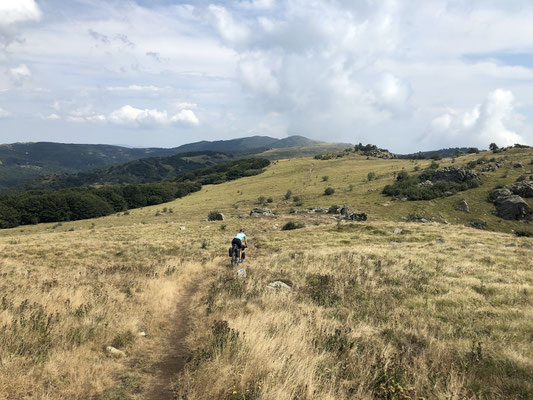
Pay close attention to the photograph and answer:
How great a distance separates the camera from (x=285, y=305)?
30.0ft

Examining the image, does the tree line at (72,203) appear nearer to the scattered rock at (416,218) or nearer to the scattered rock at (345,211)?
the scattered rock at (345,211)

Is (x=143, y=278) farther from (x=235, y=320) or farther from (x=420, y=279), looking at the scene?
(x=420, y=279)

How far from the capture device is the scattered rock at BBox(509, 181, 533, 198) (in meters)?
45.0

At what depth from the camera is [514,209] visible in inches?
1633

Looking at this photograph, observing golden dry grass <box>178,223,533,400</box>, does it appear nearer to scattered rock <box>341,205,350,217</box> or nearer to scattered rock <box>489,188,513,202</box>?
scattered rock <box>341,205,350,217</box>

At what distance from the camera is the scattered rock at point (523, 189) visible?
45034 millimetres

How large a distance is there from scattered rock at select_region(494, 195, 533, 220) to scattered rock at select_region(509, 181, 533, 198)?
4216mm

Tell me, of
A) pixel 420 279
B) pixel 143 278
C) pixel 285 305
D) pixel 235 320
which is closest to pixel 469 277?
pixel 420 279

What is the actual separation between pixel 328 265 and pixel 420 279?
4.58m

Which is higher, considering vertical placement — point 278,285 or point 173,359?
point 173,359

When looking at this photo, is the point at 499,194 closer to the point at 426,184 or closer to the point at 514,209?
the point at 514,209

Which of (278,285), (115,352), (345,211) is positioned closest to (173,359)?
(115,352)

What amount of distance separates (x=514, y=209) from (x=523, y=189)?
681cm

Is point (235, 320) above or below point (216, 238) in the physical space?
above
